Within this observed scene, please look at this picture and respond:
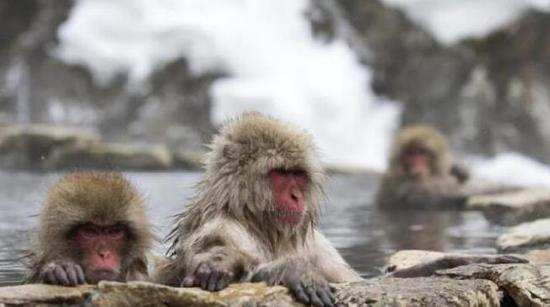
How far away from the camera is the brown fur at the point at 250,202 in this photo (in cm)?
396

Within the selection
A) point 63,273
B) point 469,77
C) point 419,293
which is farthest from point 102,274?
Answer: point 469,77

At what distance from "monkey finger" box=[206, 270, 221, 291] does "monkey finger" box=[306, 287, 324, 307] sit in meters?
0.32

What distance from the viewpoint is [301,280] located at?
3568 mm

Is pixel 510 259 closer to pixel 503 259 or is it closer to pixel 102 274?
pixel 503 259

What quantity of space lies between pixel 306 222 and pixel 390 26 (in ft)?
43.3

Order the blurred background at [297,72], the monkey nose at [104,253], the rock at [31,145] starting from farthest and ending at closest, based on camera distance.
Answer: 1. the blurred background at [297,72]
2. the rock at [31,145]
3. the monkey nose at [104,253]

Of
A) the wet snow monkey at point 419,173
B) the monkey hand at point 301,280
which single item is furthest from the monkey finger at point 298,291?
the wet snow monkey at point 419,173

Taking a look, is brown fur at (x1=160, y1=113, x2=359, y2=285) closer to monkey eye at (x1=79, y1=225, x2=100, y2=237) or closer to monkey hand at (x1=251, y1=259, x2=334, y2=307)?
monkey hand at (x1=251, y1=259, x2=334, y2=307)

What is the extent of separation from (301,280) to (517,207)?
4.92 metres

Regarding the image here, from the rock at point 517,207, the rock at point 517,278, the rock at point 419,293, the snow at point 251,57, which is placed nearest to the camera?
the rock at point 419,293

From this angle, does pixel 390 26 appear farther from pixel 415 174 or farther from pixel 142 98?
pixel 415 174

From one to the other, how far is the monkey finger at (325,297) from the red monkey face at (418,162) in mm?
6600

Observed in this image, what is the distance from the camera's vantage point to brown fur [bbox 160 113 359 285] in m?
3.96

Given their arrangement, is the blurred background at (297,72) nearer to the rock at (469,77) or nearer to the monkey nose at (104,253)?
the rock at (469,77)
